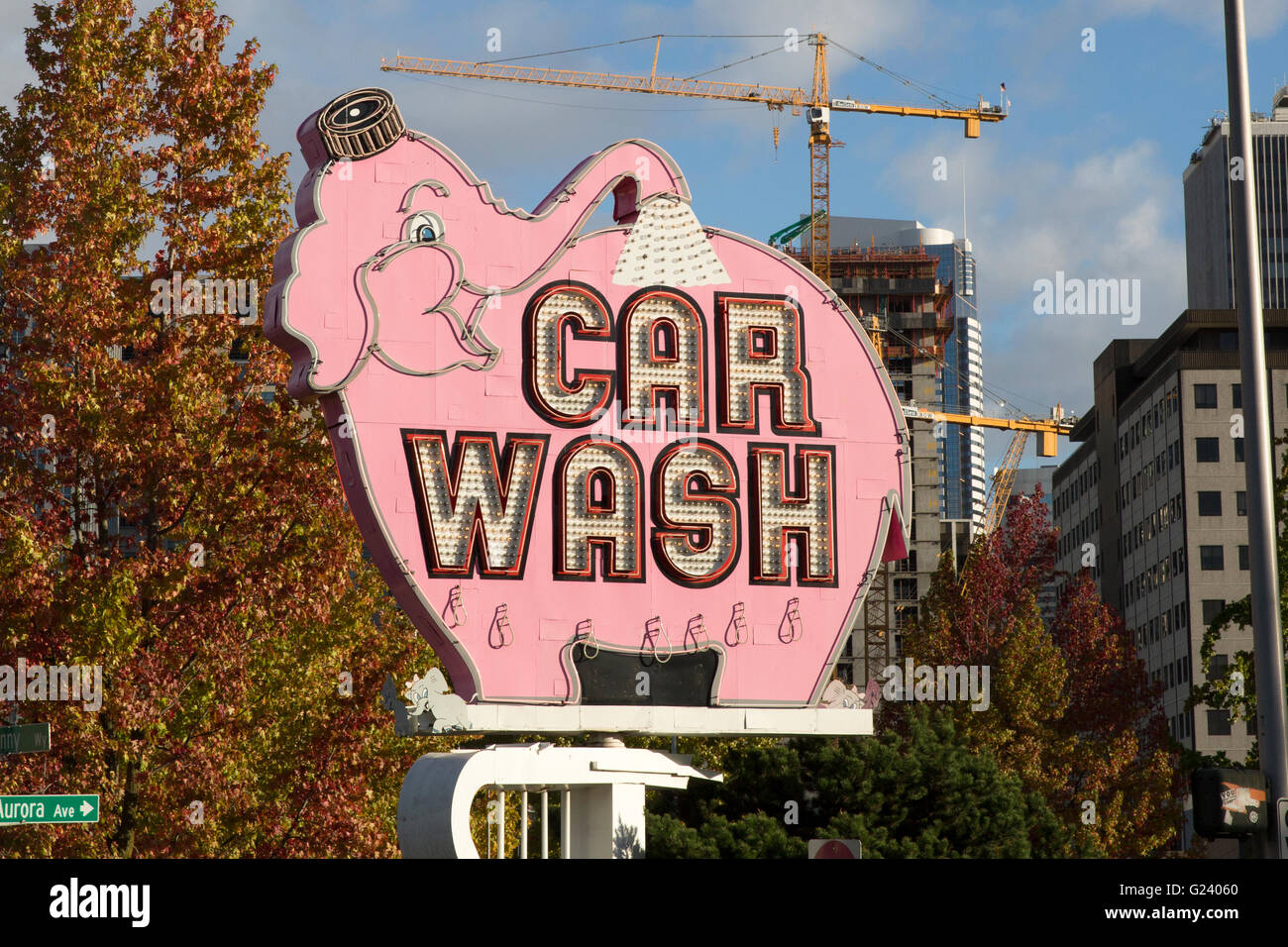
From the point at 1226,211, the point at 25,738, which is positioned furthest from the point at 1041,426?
the point at 25,738

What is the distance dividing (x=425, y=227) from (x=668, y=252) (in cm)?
297

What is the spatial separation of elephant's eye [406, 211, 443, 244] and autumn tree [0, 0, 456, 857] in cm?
584

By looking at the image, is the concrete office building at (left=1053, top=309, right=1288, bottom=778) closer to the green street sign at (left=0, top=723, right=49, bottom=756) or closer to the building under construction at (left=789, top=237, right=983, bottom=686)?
the building under construction at (left=789, top=237, right=983, bottom=686)

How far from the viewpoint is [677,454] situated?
20656 mm

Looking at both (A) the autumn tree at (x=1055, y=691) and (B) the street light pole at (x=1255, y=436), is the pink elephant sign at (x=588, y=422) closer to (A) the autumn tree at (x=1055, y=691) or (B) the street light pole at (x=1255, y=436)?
(B) the street light pole at (x=1255, y=436)

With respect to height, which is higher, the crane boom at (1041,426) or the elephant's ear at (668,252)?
the crane boom at (1041,426)

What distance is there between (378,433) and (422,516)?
1045mm

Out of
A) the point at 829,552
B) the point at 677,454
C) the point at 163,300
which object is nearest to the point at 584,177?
the point at 677,454

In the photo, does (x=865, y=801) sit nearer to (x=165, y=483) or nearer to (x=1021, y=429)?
(x=165, y=483)

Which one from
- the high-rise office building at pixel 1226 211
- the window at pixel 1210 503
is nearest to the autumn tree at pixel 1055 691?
the window at pixel 1210 503

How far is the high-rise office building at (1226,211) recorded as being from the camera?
7136 inches

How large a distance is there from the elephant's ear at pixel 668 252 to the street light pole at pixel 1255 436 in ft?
20.0

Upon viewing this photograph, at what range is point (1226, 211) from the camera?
185625mm
